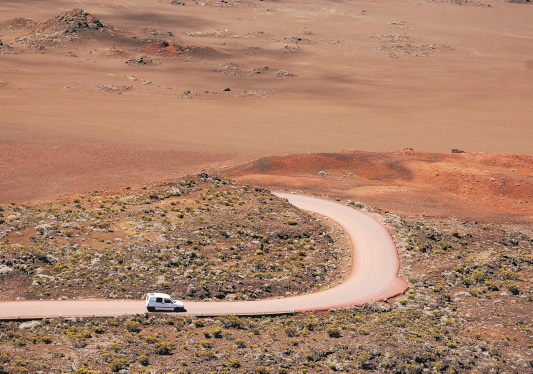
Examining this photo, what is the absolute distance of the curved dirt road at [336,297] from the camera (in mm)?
35156

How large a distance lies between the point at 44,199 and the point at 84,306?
29.8 meters

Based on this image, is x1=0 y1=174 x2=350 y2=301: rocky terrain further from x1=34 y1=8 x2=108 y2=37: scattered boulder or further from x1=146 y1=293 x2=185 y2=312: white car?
x1=34 y1=8 x2=108 y2=37: scattered boulder

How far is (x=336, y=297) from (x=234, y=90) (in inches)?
2893

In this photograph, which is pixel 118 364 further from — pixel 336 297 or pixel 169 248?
pixel 169 248

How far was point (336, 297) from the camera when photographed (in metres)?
39.7

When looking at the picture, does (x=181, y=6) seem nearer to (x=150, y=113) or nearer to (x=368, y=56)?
(x=368, y=56)

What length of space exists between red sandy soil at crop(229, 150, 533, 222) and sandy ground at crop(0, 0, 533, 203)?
904 centimetres

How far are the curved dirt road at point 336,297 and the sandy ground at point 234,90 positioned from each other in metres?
26.9

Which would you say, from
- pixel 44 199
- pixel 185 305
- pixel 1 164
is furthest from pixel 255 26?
pixel 185 305

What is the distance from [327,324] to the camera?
35.7 meters

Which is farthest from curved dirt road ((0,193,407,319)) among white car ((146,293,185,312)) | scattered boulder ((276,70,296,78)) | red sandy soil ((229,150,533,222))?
scattered boulder ((276,70,296,78))

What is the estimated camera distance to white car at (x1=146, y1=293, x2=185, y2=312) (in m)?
35.7

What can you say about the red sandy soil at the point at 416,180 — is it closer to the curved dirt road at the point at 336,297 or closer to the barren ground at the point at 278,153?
the barren ground at the point at 278,153

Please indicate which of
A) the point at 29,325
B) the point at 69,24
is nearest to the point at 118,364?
the point at 29,325
